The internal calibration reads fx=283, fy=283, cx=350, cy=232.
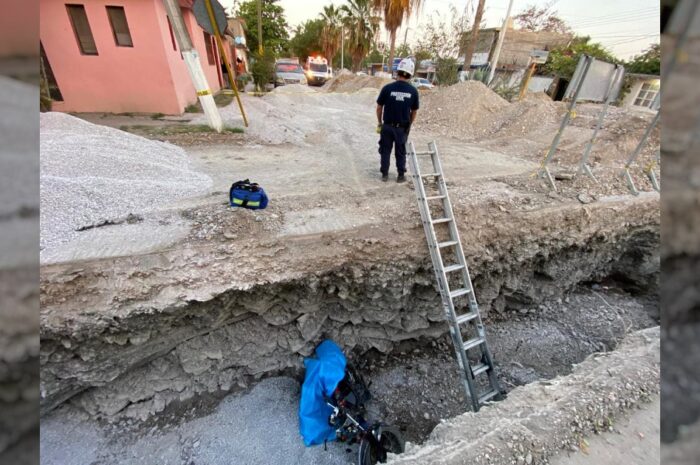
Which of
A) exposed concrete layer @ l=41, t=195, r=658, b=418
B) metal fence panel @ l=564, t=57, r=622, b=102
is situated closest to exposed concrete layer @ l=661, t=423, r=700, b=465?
exposed concrete layer @ l=41, t=195, r=658, b=418

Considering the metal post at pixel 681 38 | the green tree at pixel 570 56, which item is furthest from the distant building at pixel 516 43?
the metal post at pixel 681 38

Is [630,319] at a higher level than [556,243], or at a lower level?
lower

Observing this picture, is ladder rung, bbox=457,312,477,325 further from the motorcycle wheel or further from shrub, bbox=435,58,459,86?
shrub, bbox=435,58,459,86

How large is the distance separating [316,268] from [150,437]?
10.5 ft

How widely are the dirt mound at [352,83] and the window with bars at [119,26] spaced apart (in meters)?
13.7

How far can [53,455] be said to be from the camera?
3400 millimetres

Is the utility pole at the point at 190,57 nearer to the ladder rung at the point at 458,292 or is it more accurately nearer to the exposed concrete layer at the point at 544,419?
the ladder rung at the point at 458,292

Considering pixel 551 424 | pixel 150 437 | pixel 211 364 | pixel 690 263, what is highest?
pixel 690 263

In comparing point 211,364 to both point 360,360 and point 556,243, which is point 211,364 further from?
point 556,243

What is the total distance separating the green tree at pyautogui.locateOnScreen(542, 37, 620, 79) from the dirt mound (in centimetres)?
1142

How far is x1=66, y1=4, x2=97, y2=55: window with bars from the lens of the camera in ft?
25.4

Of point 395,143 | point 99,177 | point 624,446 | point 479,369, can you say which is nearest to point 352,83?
point 395,143

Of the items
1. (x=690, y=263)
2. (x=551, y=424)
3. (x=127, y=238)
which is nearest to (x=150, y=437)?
(x=127, y=238)

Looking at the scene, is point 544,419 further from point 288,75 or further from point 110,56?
point 288,75
